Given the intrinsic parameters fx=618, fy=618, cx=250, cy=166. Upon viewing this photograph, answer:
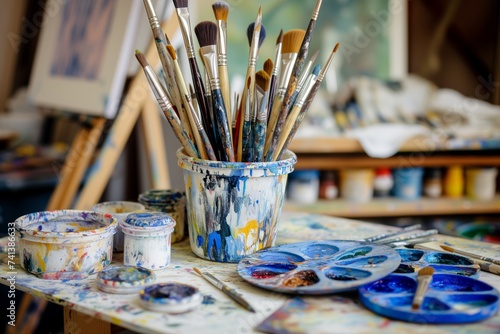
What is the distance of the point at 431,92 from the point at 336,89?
0.36 metres

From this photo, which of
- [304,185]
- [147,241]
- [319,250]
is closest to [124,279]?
[147,241]

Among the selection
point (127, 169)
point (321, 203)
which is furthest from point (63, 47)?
point (321, 203)

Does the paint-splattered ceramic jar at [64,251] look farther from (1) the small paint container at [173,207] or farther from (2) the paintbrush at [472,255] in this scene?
(2) the paintbrush at [472,255]

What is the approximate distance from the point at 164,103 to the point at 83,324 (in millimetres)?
333

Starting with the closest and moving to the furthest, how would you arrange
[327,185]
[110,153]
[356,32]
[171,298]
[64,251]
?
[171,298]
[64,251]
[110,153]
[327,185]
[356,32]

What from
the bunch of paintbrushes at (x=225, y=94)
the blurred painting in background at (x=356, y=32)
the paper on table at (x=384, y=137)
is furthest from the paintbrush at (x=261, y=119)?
the blurred painting in background at (x=356, y=32)

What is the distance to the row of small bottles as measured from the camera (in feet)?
6.90

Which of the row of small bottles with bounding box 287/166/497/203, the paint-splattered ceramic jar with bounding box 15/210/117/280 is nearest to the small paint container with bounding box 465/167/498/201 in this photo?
the row of small bottles with bounding box 287/166/497/203

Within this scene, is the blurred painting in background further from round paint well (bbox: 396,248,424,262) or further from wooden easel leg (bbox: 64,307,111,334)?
wooden easel leg (bbox: 64,307,111,334)

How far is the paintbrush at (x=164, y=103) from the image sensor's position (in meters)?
0.92

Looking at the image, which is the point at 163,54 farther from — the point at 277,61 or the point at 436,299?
the point at 436,299

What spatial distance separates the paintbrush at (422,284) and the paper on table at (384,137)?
1.21 metres

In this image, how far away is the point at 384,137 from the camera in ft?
6.68

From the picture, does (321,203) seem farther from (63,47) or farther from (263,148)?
(263,148)
